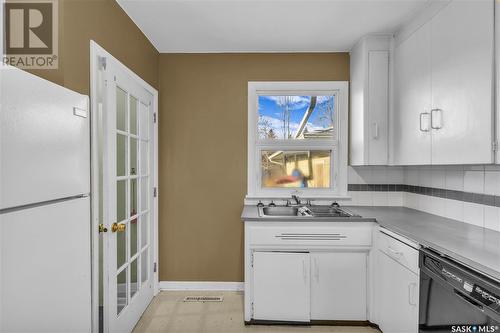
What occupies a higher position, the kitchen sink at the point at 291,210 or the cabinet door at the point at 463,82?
Result: the cabinet door at the point at 463,82

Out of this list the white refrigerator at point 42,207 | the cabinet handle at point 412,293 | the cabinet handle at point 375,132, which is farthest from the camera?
the cabinet handle at point 375,132

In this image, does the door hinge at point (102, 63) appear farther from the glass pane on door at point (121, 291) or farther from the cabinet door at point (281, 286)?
the cabinet door at point (281, 286)

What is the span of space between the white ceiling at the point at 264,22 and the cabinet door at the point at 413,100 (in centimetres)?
25

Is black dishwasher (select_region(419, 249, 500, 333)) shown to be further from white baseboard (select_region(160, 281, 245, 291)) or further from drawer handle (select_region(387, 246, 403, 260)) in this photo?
white baseboard (select_region(160, 281, 245, 291))

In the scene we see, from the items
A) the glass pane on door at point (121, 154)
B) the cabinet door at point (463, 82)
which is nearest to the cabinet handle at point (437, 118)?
the cabinet door at point (463, 82)

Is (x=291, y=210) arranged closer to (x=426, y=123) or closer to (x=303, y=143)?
(x=303, y=143)

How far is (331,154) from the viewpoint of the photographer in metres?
3.13

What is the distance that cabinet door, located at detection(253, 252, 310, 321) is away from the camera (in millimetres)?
2404

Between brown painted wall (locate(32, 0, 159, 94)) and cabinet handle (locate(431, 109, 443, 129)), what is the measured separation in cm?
212

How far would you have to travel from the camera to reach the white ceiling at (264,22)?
2168 millimetres

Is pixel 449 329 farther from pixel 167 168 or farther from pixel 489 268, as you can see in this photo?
pixel 167 168

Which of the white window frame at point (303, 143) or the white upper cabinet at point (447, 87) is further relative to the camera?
the white window frame at point (303, 143)

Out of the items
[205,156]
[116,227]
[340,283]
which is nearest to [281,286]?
[340,283]

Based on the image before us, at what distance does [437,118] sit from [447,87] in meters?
0.20
